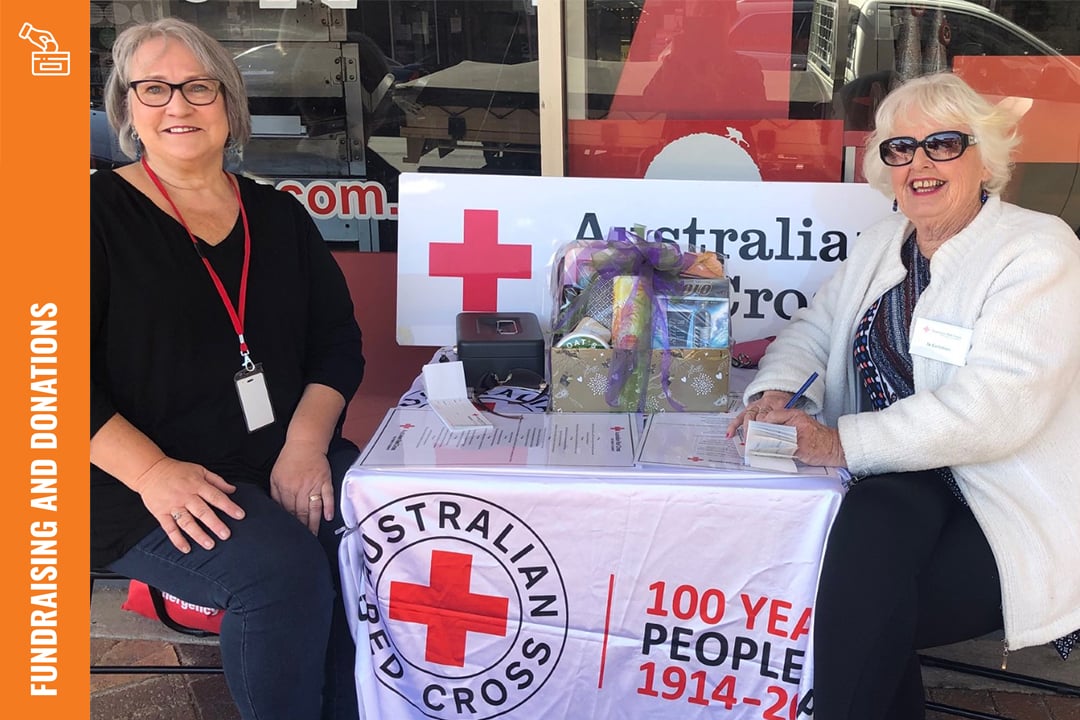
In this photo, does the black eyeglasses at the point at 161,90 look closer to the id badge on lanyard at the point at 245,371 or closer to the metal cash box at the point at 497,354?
the id badge on lanyard at the point at 245,371

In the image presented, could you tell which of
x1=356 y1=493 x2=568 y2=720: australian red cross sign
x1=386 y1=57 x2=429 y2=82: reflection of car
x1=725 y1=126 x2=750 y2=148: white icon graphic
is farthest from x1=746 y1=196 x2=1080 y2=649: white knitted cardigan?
x1=386 y1=57 x2=429 y2=82: reflection of car

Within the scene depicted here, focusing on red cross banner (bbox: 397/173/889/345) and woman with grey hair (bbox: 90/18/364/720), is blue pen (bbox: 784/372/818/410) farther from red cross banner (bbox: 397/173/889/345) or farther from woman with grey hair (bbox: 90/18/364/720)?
woman with grey hair (bbox: 90/18/364/720)

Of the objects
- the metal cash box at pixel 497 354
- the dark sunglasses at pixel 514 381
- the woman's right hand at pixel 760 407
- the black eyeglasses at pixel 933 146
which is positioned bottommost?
the woman's right hand at pixel 760 407

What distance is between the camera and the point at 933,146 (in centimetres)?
166

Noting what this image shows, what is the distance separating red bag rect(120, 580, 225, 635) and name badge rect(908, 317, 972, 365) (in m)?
1.62

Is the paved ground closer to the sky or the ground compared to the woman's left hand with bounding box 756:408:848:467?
closer to the ground

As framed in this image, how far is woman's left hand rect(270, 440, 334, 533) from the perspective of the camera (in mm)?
1733

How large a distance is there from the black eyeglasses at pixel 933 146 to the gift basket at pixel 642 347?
1.26 feet

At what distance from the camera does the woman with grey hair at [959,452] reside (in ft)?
4.79

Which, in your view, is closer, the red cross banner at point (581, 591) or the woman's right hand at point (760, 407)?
the red cross banner at point (581, 591)
